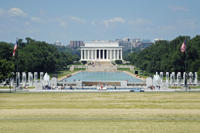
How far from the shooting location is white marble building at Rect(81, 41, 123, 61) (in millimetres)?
184750

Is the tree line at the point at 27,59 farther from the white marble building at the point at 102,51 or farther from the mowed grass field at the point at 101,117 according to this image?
the white marble building at the point at 102,51

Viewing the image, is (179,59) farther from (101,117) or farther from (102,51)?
(102,51)

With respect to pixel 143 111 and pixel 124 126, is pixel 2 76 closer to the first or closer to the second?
pixel 143 111

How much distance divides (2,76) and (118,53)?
141063 mm

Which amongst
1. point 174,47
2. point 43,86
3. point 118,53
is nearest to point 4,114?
point 43,86

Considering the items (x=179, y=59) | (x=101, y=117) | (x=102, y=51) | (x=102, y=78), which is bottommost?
(x=101, y=117)

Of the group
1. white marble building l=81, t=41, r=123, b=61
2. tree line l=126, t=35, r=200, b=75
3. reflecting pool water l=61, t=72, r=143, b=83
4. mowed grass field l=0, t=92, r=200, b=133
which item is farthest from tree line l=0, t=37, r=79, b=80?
white marble building l=81, t=41, r=123, b=61

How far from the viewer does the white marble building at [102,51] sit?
184750mm

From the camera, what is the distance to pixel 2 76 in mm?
46219

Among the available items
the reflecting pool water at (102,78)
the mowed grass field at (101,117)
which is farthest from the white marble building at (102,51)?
the mowed grass field at (101,117)

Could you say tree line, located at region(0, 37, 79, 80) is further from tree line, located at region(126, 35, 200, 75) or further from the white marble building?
the white marble building

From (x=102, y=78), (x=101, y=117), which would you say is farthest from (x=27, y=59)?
(x=101, y=117)

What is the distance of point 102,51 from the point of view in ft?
611

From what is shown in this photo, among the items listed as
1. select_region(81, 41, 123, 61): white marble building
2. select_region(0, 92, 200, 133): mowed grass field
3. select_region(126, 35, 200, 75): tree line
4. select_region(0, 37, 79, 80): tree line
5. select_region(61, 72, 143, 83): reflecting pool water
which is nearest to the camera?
select_region(0, 92, 200, 133): mowed grass field
